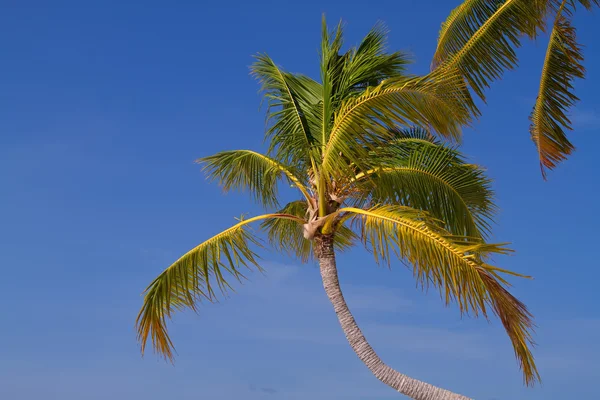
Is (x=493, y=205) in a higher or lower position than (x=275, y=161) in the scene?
lower

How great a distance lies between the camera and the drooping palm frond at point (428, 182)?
12.3 metres

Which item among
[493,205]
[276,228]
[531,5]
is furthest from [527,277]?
[276,228]

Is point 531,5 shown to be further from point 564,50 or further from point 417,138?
point 417,138

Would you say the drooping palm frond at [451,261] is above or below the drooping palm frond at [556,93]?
below

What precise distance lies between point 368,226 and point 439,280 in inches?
54.9

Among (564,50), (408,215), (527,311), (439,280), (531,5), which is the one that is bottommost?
(527,311)

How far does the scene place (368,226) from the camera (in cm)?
1078

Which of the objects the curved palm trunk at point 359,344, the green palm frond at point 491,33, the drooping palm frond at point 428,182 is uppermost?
the green palm frond at point 491,33

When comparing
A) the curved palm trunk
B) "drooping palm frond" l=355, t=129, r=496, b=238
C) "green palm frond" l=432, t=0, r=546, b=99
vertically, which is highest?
"green palm frond" l=432, t=0, r=546, b=99

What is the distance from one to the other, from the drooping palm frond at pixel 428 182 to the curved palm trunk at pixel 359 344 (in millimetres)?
1196

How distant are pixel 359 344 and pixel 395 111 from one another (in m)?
3.69

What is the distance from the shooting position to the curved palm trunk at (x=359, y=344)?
11.2 meters

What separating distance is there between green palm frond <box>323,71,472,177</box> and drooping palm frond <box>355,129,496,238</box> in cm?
69

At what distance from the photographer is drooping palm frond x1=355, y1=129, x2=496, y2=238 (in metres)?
12.3
